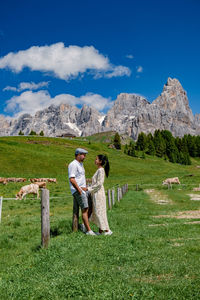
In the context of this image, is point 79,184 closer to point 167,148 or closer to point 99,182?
point 99,182

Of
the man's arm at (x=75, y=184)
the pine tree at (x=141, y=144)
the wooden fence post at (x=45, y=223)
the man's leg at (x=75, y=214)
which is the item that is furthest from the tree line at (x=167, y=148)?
the wooden fence post at (x=45, y=223)

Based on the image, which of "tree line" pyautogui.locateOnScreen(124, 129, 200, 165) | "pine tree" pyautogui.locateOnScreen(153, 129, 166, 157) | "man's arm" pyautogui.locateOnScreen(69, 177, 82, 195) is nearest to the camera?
"man's arm" pyautogui.locateOnScreen(69, 177, 82, 195)

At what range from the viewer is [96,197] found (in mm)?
9617

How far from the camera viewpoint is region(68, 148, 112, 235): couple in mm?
9021

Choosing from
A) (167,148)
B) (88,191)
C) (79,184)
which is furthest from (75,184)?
(167,148)

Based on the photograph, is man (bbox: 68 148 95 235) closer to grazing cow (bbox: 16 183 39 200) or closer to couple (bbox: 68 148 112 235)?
couple (bbox: 68 148 112 235)

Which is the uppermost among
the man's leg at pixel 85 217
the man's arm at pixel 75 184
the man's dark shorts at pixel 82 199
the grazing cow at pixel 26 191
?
the man's arm at pixel 75 184

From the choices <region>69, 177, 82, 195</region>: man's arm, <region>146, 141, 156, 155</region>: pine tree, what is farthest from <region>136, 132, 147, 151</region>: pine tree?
<region>69, 177, 82, 195</region>: man's arm

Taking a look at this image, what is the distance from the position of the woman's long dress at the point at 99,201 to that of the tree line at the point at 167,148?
9270 cm

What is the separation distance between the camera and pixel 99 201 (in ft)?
31.5

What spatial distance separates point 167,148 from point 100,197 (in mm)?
116150

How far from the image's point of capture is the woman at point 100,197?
941 centimetres

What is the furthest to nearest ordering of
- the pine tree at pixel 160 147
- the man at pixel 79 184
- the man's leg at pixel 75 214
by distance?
the pine tree at pixel 160 147 → the man's leg at pixel 75 214 → the man at pixel 79 184

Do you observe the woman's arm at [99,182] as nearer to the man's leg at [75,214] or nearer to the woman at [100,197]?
the woman at [100,197]
